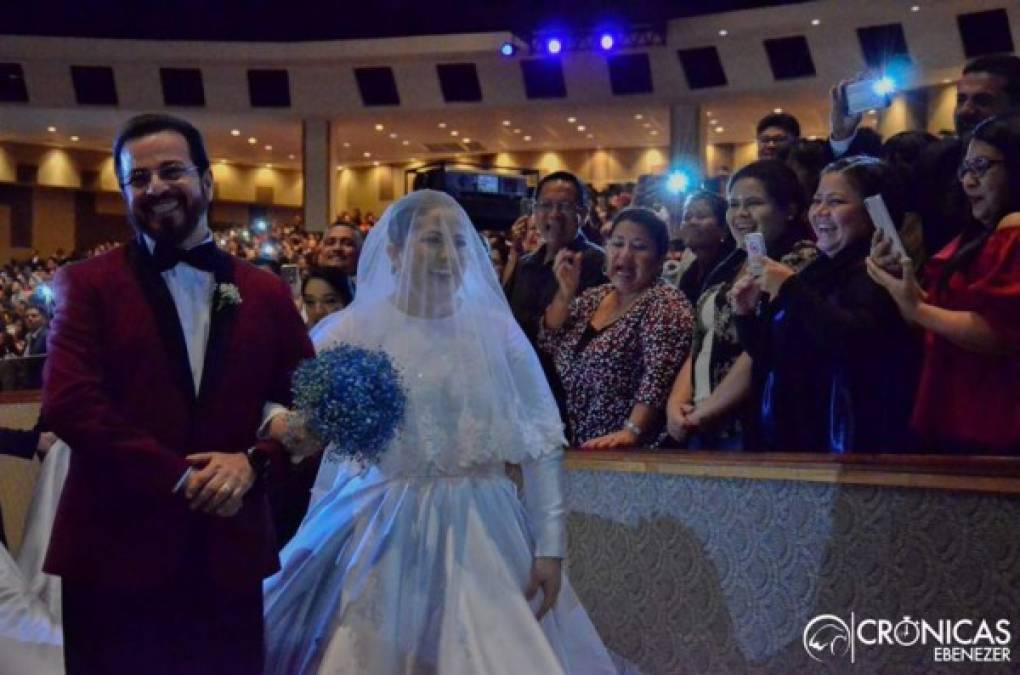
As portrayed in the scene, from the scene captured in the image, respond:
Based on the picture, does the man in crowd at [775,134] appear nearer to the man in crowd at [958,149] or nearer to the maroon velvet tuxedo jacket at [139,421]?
the man in crowd at [958,149]

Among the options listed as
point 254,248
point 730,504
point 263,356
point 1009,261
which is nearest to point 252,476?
point 263,356

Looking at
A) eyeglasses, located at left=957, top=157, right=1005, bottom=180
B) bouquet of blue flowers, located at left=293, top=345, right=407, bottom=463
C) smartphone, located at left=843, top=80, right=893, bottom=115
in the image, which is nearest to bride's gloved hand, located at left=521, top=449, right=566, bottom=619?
bouquet of blue flowers, located at left=293, top=345, right=407, bottom=463

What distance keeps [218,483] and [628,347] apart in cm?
205

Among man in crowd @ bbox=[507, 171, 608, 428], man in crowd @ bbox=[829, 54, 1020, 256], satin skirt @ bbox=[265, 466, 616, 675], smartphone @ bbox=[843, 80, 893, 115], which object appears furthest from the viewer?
man in crowd @ bbox=[507, 171, 608, 428]

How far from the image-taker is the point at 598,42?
20141 mm

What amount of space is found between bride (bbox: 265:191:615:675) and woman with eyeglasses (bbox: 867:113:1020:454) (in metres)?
1.00

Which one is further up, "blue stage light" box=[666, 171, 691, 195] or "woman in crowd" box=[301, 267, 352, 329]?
"blue stage light" box=[666, 171, 691, 195]

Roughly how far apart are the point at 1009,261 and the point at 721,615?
137cm

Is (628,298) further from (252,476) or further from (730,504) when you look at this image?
(252,476)

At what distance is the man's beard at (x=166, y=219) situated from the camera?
2463mm

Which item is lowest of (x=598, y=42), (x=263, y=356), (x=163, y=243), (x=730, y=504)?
(x=730, y=504)

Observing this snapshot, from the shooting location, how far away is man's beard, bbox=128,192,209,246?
8.08 feet

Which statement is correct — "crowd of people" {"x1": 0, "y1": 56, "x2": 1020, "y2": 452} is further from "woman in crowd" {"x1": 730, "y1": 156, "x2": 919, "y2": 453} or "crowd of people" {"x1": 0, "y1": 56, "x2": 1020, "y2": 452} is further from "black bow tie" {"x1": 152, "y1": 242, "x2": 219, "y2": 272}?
"black bow tie" {"x1": 152, "y1": 242, "x2": 219, "y2": 272}
